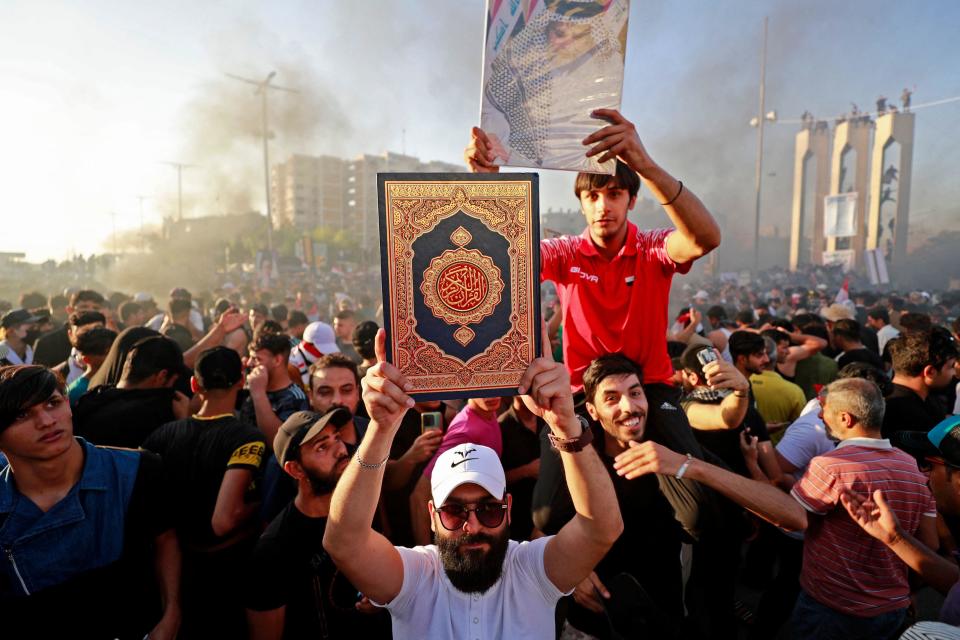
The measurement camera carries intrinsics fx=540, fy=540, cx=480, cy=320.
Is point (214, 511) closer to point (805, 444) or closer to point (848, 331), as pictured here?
point (805, 444)

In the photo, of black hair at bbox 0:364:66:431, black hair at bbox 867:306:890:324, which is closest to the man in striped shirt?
black hair at bbox 0:364:66:431

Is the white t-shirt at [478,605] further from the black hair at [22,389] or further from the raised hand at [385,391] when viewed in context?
the black hair at [22,389]

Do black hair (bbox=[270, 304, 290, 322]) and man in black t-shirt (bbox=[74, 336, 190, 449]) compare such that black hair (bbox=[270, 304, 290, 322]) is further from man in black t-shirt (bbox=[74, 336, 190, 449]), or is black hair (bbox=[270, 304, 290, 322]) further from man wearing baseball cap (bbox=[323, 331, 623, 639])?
man wearing baseball cap (bbox=[323, 331, 623, 639])

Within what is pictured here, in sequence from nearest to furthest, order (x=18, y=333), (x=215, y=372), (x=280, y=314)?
(x=215, y=372) < (x=18, y=333) < (x=280, y=314)

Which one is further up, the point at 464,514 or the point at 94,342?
the point at 94,342

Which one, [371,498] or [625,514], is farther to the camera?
[625,514]

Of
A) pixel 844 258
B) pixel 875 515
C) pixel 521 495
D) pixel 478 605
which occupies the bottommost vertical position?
pixel 521 495

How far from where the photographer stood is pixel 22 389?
2816 millimetres

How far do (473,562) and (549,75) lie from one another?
2.26 metres

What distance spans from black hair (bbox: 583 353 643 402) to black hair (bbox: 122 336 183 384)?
3605mm

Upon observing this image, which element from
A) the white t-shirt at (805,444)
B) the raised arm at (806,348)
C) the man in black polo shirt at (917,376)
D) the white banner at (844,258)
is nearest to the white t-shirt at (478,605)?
the white t-shirt at (805,444)

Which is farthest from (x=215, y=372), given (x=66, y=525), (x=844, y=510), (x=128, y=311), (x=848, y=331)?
(x=848, y=331)

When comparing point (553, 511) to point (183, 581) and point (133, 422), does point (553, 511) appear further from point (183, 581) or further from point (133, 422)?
point (133, 422)

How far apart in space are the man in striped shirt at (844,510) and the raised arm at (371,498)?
4.69 ft
